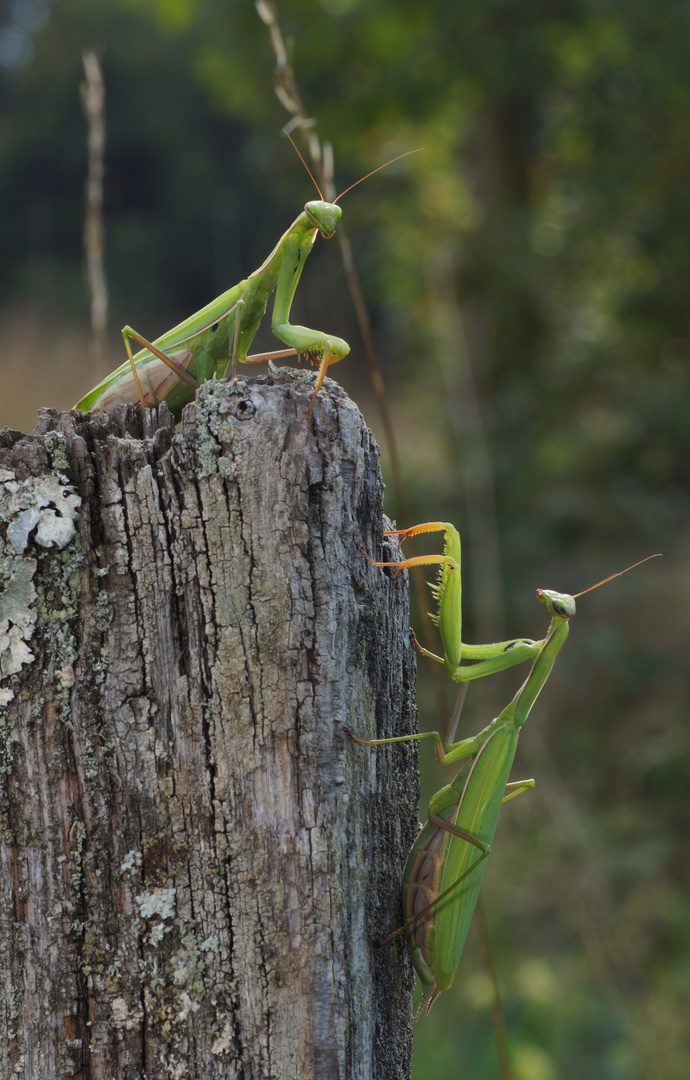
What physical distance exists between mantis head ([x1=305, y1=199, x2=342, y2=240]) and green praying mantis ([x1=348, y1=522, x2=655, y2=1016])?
2.52ft

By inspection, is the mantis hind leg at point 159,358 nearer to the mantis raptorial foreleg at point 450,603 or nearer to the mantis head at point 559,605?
the mantis raptorial foreleg at point 450,603

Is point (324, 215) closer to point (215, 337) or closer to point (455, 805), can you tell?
point (215, 337)

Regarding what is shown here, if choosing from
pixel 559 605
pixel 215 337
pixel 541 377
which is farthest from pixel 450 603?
pixel 541 377

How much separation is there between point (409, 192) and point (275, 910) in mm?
12073

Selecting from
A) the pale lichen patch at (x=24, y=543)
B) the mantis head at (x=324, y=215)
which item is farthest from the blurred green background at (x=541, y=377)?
the pale lichen patch at (x=24, y=543)

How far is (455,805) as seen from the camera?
1.71m

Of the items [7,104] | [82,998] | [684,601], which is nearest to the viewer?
[82,998]

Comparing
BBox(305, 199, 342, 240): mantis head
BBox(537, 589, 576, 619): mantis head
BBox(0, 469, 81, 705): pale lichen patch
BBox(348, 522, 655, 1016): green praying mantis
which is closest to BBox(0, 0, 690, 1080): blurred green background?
BBox(348, 522, 655, 1016): green praying mantis

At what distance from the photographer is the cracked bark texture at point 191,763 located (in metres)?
1.13

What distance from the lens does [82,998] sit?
1127mm

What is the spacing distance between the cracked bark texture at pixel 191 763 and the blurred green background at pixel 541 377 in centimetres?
250

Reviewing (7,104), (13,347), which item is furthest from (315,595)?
(7,104)

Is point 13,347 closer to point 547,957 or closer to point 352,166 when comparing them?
point 547,957

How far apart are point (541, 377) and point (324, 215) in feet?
29.7
